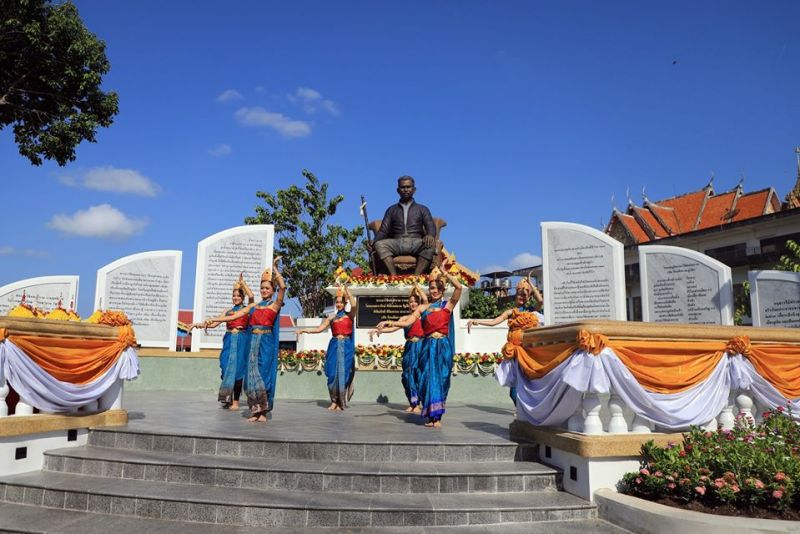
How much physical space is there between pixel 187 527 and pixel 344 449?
1.65 m

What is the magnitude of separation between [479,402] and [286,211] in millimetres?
20341

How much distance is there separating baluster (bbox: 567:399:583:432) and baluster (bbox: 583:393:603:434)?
0.35 feet

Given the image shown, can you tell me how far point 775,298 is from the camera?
484 inches

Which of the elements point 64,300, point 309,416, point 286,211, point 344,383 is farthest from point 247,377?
point 286,211

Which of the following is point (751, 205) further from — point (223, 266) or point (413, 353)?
point (413, 353)

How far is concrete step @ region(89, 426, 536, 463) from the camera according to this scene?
562 cm

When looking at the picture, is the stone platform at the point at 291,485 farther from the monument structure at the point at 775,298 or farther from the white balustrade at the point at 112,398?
the monument structure at the point at 775,298

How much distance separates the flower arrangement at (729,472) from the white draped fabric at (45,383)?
572 cm

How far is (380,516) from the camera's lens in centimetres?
449

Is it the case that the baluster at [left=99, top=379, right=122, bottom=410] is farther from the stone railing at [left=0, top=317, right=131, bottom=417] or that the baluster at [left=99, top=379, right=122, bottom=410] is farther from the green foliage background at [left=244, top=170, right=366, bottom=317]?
the green foliage background at [left=244, top=170, right=366, bottom=317]

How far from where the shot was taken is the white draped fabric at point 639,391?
4.96 meters

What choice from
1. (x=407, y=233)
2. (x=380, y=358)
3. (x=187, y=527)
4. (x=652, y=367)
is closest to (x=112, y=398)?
(x=187, y=527)

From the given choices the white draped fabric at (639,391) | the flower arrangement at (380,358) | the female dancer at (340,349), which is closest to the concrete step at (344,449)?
the white draped fabric at (639,391)

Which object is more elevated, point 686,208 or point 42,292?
point 686,208
